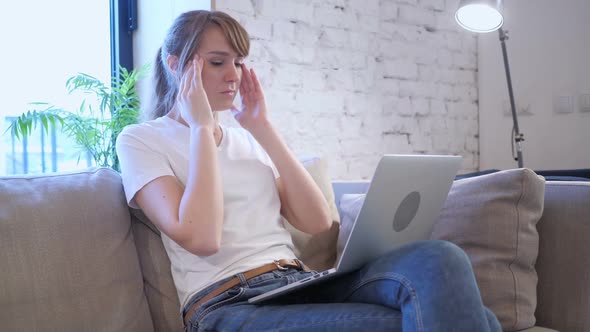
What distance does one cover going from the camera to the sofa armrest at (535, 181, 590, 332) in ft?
5.24

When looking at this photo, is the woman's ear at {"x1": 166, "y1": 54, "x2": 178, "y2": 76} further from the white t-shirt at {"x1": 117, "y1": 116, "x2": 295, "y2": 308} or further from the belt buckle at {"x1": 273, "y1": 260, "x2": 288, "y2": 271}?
the belt buckle at {"x1": 273, "y1": 260, "x2": 288, "y2": 271}

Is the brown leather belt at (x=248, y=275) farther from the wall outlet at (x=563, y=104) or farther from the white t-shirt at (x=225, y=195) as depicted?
the wall outlet at (x=563, y=104)

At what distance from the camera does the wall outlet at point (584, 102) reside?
2.95 metres

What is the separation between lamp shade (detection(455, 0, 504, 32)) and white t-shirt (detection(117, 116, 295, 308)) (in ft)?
4.24

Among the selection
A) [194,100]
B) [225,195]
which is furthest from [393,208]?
[194,100]

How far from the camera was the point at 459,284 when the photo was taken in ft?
3.69

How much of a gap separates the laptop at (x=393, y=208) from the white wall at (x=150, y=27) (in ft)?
5.05

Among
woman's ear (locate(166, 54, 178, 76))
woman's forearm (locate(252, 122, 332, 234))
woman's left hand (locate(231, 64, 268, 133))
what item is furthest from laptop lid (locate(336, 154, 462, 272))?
woman's ear (locate(166, 54, 178, 76))

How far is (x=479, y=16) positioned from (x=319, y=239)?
126 cm

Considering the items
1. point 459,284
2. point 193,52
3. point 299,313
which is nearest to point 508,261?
Result: point 459,284

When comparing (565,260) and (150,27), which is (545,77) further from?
(150,27)

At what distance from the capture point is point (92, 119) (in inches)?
95.3

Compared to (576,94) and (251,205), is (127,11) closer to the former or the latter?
(251,205)

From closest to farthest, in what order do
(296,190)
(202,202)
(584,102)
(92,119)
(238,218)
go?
(202,202), (238,218), (296,190), (92,119), (584,102)
